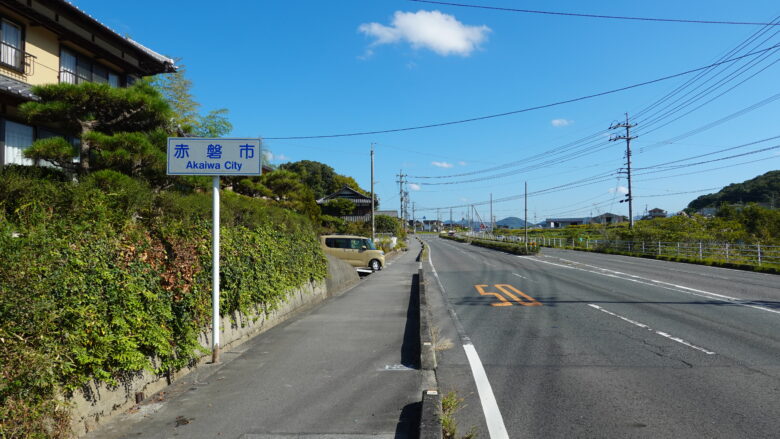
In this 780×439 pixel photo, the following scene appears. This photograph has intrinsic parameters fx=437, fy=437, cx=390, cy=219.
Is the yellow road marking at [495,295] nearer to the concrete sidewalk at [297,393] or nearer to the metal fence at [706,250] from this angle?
the concrete sidewalk at [297,393]

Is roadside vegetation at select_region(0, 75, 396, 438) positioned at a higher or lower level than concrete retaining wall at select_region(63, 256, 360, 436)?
higher

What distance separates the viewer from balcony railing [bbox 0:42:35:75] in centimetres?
1112

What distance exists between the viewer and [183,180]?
9219 mm

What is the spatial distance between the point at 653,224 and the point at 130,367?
140ft

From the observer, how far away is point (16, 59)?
37.9 feet

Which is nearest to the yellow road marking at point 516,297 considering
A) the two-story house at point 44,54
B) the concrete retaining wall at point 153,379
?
the concrete retaining wall at point 153,379

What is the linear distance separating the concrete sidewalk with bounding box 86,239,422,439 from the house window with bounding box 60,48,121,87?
10720 millimetres

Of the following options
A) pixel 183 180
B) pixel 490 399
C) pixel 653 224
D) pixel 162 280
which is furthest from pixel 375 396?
pixel 653 224

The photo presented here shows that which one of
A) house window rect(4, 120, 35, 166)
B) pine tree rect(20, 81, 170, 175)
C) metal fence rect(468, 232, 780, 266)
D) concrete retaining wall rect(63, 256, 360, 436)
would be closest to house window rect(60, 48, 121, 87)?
house window rect(4, 120, 35, 166)

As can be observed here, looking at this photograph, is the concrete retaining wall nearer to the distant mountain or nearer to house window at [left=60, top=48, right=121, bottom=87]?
house window at [left=60, top=48, right=121, bottom=87]

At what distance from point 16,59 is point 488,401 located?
1436cm

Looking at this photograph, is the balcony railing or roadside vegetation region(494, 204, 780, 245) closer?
the balcony railing

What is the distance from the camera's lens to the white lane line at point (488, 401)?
376 centimetres

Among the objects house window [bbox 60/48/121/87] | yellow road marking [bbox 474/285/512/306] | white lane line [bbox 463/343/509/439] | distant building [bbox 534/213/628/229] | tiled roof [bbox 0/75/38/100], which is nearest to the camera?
white lane line [bbox 463/343/509/439]
